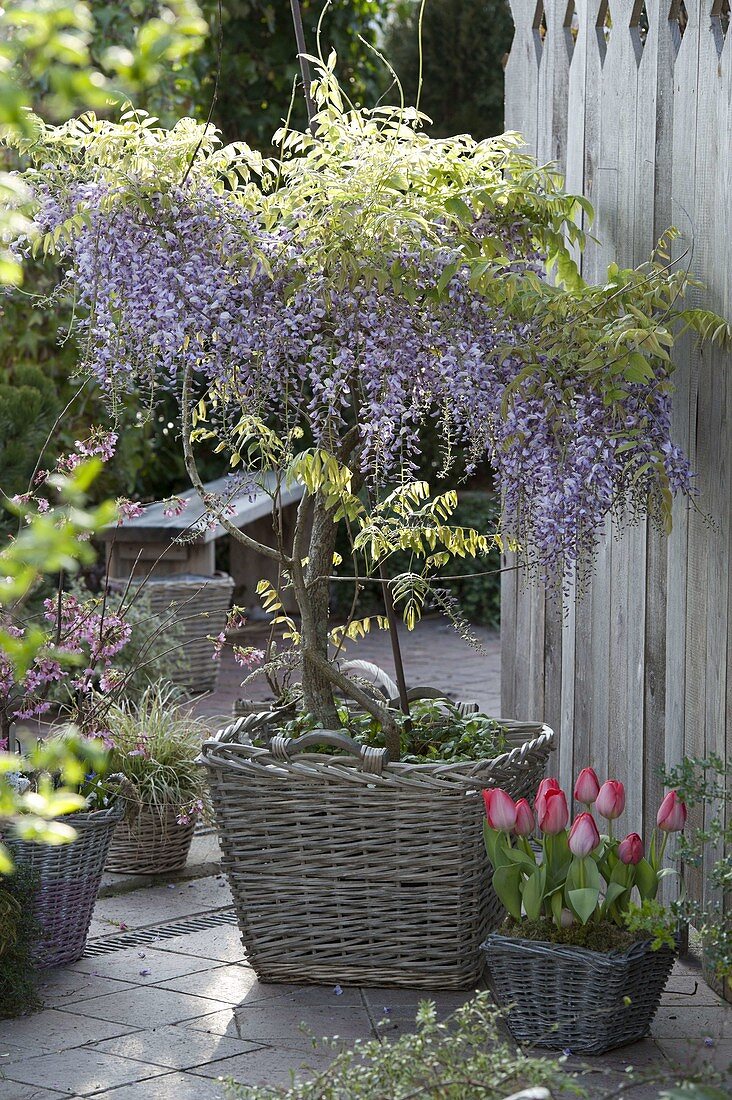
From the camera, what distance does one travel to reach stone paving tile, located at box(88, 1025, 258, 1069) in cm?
282

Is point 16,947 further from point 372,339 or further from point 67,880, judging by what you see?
point 372,339

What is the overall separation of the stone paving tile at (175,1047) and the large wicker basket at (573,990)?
1.88ft

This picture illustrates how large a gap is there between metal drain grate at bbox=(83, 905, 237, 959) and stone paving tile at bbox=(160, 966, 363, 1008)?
0.33m

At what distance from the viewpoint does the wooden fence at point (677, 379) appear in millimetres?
3141

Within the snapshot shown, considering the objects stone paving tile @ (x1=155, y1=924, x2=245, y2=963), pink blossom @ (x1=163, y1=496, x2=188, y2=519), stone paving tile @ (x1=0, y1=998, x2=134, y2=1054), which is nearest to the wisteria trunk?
pink blossom @ (x1=163, y1=496, x2=188, y2=519)

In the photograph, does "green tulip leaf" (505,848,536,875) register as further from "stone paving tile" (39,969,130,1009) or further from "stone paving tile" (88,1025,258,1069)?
"stone paving tile" (39,969,130,1009)

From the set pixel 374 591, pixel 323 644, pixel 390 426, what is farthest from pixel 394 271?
pixel 374 591

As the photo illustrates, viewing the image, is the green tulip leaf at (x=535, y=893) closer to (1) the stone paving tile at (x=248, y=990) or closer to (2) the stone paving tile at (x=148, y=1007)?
(1) the stone paving tile at (x=248, y=990)

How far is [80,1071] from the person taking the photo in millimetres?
2758

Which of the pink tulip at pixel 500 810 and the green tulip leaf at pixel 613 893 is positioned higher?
the pink tulip at pixel 500 810

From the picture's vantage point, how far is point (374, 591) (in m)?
11.1

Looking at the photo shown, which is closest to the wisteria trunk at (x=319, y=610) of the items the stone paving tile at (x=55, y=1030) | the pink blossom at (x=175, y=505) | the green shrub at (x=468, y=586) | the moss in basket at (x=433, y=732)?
the moss in basket at (x=433, y=732)

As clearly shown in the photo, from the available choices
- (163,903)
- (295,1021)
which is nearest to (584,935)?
(295,1021)

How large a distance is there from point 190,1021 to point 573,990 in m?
0.88
